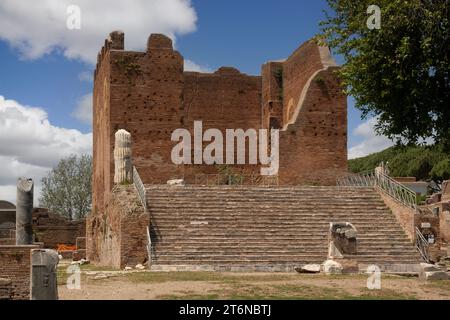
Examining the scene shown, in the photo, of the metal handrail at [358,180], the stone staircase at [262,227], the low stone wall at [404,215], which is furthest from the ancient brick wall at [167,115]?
the low stone wall at [404,215]

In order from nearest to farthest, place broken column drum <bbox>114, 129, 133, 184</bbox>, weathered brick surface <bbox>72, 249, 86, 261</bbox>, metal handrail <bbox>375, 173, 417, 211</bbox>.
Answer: metal handrail <bbox>375, 173, 417, 211</bbox> → broken column drum <bbox>114, 129, 133, 184</bbox> → weathered brick surface <bbox>72, 249, 86, 261</bbox>

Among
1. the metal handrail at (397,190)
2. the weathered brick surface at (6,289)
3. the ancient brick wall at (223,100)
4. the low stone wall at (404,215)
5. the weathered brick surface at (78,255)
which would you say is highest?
the ancient brick wall at (223,100)

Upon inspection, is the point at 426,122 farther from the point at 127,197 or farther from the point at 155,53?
the point at 155,53

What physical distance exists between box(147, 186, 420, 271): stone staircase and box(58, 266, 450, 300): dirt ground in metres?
2.79

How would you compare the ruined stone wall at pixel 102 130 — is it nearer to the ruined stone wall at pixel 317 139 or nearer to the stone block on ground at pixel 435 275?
the ruined stone wall at pixel 317 139

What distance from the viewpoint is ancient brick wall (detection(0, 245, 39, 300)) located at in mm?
15789

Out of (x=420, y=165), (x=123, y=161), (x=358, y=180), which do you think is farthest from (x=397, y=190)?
(x=420, y=165)

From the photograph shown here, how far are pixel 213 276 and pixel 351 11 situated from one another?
6.79 metres

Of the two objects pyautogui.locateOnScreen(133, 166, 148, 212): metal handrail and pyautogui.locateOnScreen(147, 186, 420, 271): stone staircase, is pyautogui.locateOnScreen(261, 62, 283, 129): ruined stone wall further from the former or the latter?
pyautogui.locateOnScreen(133, 166, 148, 212): metal handrail

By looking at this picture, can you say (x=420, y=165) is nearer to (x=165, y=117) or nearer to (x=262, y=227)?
(x=165, y=117)

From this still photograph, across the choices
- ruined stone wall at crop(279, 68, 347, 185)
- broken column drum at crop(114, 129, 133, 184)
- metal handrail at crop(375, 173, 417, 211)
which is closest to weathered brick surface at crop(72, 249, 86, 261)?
ruined stone wall at crop(279, 68, 347, 185)

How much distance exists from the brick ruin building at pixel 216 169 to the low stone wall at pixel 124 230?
0.03m

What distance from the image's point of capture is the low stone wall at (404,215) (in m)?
21.7

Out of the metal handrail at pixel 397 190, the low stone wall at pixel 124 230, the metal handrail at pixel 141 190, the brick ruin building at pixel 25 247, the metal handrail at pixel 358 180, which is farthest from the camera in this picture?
the metal handrail at pixel 358 180
